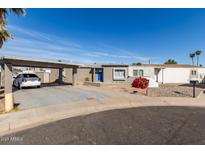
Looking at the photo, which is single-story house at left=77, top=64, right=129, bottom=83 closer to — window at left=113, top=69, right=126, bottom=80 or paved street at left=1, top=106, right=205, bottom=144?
window at left=113, top=69, right=126, bottom=80

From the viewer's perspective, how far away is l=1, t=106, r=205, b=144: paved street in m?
3.98

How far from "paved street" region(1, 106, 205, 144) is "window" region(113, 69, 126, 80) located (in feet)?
53.7

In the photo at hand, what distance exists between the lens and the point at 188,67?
26328 mm

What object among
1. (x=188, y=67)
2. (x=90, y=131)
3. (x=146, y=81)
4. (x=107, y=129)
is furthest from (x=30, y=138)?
(x=188, y=67)

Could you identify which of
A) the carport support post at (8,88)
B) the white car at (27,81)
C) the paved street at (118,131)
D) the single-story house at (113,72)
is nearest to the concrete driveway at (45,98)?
the carport support post at (8,88)

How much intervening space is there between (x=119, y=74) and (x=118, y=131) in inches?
719

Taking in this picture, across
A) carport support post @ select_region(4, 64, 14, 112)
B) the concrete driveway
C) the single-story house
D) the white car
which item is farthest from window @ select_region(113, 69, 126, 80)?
carport support post @ select_region(4, 64, 14, 112)

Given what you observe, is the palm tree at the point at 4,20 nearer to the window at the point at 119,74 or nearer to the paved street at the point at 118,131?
the paved street at the point at 118,131

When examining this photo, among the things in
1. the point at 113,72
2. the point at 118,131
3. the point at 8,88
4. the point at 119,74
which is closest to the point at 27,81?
the point at 8,88

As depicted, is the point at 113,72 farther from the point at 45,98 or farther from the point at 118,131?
the point at 118,131

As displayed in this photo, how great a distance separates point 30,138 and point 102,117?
2.97 m
